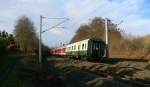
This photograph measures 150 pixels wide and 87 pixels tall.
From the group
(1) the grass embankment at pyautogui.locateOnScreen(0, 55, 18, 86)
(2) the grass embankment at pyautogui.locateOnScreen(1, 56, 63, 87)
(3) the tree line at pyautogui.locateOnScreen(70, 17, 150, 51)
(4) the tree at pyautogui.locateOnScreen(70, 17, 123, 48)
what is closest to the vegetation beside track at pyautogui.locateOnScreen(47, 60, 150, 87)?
(2) the grass embankment at pyautogui.locateOnScreen(1, 56, 63, 87)

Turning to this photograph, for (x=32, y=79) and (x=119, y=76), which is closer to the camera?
(x=119, y=76)

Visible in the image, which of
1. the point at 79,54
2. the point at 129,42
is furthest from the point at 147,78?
the point at 129,42

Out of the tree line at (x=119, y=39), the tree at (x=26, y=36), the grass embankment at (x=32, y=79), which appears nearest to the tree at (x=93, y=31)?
the tree line at (x=119, y=39)

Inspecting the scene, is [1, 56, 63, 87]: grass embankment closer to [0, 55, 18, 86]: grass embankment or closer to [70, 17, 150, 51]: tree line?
[0, 55, 18, 86]: grass embankment

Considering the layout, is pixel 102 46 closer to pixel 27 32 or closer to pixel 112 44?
pixel 112 44

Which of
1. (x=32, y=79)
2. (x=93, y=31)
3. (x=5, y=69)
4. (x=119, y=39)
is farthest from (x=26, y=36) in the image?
(x=32, y=79)

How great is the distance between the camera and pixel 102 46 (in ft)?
145

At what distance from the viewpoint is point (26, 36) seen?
116 metres

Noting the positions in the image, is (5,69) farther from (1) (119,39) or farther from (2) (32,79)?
(1) (119,39)

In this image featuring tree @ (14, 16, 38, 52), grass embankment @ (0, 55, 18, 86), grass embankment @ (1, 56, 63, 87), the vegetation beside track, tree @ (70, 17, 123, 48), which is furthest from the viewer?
tree @ (14, 16, 38, 52)

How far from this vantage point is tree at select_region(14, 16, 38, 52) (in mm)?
114600

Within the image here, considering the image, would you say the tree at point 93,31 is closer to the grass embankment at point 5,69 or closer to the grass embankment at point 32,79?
the grass embankment at point 5,69

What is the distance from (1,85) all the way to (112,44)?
201ft

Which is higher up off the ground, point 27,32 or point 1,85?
point 27,32
